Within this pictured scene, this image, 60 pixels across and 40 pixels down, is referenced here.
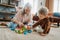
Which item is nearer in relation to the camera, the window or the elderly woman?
the elderly woman

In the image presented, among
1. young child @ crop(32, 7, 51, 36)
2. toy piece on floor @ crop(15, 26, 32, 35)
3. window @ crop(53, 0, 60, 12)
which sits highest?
window @ crop(53, 0, 60, 12)

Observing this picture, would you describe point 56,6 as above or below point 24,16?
above

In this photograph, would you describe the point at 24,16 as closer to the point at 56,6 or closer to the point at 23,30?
the point at 23,30

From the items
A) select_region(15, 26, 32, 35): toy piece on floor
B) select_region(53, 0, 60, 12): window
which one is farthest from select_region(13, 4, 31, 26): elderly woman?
select_region(53, 0, 60, 12): window

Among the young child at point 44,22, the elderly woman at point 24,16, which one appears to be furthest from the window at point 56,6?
the young child at point 44,22

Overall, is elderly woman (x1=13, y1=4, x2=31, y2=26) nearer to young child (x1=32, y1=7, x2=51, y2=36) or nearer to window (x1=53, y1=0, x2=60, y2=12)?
young child (x1=32, y1=7, x2=51, y2=36)

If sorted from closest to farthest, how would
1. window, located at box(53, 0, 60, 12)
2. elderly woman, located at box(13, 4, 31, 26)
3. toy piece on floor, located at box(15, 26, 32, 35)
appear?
toy piece on floor, located at box(15, 26, 32, 35) → elderly woman, located at box(13, 4, 31, 26) → window, located at box(53, 0, 60, 12)

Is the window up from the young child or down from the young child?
up

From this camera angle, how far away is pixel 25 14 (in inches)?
80.4

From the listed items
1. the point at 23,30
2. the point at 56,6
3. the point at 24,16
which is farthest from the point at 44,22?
the point at 56,6

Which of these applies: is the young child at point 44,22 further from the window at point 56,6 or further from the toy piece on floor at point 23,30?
the window at point 56,6

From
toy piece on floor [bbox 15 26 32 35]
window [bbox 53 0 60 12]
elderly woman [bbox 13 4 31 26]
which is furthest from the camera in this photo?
window [bbox 53 0 60 12]

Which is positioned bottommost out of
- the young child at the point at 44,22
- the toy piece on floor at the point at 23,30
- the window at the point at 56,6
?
the toy piece on floor at the point at 23,30

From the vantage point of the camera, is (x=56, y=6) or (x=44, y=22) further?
(x=56, y=6)
